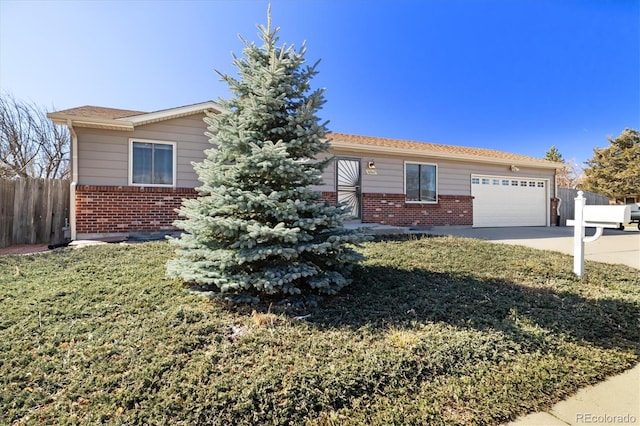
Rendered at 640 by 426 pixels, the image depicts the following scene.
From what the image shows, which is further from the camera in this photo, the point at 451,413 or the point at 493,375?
the point at 493,375

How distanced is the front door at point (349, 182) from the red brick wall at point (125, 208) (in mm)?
4521

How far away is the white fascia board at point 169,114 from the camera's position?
756 centimetres

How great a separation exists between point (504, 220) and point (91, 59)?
1594 centimetres

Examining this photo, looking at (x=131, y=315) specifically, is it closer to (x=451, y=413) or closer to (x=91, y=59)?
(x=451, y=413)

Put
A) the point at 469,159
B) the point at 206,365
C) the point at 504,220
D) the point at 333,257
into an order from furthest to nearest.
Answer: the point at 504,220
the point at 469,159
the point at 333,257
the point at 206,365

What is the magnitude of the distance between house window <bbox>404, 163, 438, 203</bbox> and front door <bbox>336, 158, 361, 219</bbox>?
201 cm

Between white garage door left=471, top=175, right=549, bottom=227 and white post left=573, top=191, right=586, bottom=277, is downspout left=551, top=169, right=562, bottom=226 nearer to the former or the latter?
white garage door left=471, top=175, right=549, bottom=227

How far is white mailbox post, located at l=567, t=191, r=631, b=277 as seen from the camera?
14.0 ft

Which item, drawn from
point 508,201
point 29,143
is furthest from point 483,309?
point 29,143

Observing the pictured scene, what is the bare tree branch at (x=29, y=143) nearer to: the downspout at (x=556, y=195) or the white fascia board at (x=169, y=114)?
the white fascia board at (x=169, y=114)

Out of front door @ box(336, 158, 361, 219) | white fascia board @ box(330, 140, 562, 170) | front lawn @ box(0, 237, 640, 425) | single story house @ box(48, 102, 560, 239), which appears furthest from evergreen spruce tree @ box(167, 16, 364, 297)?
front door @ box(336, 158, 361, 219)

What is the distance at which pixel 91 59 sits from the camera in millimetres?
9180

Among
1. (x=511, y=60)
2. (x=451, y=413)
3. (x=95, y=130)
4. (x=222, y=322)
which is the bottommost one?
(x=451, y=413)

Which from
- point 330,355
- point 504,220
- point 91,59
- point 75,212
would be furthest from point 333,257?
point 504,220
